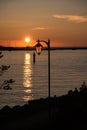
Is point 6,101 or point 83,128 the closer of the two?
point 83,128

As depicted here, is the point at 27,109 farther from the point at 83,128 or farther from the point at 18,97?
the point at 18,97

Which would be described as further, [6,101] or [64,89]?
[64,89]

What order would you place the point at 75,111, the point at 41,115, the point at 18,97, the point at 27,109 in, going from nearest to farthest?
the point at 75,111, the point at 41,115, the point at 27,109, the point at 18,97

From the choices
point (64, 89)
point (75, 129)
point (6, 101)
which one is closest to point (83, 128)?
point (75, 129)

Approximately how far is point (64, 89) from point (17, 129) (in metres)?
33.5

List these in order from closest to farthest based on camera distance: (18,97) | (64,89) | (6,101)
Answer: (6,101), (18,97), (64,89)

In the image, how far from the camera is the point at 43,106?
2450 centimetres

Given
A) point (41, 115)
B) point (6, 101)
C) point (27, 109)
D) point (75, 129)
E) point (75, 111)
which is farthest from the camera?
point (6, 101)

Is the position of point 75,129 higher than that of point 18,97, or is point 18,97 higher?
point 18,97

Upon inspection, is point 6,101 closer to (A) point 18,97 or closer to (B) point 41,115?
(A) point 18,97

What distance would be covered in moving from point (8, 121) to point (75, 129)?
469 centimetres

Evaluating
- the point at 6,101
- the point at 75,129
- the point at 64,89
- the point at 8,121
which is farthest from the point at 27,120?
the point at 64,89

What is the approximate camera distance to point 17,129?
17078 millimetres

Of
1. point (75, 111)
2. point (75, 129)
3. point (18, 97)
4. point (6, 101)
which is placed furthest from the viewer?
point (18, 97)
